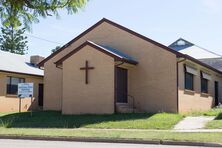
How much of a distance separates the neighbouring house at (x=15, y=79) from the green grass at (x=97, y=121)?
23.8 ft

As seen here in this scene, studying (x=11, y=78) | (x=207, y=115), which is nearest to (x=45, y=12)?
(x=207, y=115)

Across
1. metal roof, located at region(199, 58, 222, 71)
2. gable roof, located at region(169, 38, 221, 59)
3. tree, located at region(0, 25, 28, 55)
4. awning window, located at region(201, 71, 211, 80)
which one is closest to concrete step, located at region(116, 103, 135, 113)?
awning window, located at region(201, 71, 211, 80)

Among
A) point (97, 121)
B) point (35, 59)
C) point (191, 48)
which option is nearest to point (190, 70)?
point (97, 121)

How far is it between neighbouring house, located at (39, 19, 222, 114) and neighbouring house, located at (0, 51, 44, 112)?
21.4 ft

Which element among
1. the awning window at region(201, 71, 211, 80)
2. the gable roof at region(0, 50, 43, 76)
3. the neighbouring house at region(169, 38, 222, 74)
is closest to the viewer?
the awning window at region(201, 71, 211, 80)

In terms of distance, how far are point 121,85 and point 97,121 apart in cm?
510

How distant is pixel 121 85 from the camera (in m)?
26.4

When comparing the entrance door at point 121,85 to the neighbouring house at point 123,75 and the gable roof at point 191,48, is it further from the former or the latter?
the gable roof at point 191,48

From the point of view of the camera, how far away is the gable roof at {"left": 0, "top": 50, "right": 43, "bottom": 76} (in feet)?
107

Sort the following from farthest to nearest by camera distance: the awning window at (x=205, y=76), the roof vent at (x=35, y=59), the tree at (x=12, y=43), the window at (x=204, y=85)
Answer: the tree at (x=12, y=43), the roof vent at (x=35, y=59), the window at (x=204, y=85), the awning window at (x=205, y=76)

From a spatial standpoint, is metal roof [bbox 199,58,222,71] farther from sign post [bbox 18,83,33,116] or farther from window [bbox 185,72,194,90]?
sign post [bbox 18,83,33,116]

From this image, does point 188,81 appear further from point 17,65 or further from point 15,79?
point 17,65

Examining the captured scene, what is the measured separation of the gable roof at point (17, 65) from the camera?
32.6m

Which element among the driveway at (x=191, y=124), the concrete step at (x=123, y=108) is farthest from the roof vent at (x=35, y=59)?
the driveway at (x=191, y=124)
